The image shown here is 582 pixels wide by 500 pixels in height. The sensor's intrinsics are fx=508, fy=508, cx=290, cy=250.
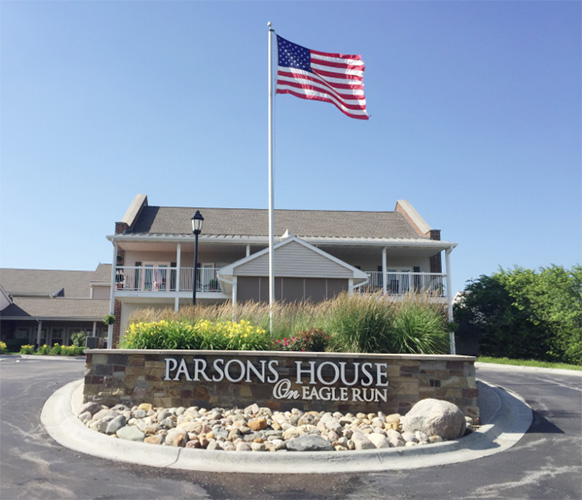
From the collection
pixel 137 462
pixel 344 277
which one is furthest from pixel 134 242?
pixel 137 462

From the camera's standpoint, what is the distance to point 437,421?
7.09m

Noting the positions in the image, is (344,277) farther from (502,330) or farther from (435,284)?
(502,330)

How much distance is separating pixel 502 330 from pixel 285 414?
65.9 ft

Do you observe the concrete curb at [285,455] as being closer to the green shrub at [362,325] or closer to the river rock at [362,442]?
the river rock at [362,442]

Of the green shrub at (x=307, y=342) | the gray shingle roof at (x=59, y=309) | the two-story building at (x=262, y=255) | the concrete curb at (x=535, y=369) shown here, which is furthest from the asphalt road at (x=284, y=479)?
the gray shingle roof at (x=59, y=309)

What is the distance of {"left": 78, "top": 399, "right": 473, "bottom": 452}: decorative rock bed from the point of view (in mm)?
6586

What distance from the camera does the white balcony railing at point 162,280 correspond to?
2227 cm

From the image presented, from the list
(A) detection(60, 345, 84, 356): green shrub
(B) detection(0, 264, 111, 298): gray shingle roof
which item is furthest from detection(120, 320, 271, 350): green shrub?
(B) detection(0, 264, 111, 298): gray shingle roof

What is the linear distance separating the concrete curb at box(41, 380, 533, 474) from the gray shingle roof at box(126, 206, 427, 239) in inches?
670

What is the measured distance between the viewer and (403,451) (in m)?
6.49

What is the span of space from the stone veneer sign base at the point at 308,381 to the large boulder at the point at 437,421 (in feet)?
2.34

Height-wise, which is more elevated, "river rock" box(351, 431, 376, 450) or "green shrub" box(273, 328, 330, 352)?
"green shrub" box(273, 328, 330, 352)

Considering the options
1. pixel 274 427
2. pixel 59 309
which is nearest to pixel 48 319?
pixel 59 309

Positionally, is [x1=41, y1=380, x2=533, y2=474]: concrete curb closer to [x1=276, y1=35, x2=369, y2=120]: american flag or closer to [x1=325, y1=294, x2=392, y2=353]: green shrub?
[x1=325, y1=294, x2=392, y2=353]: green shrub
